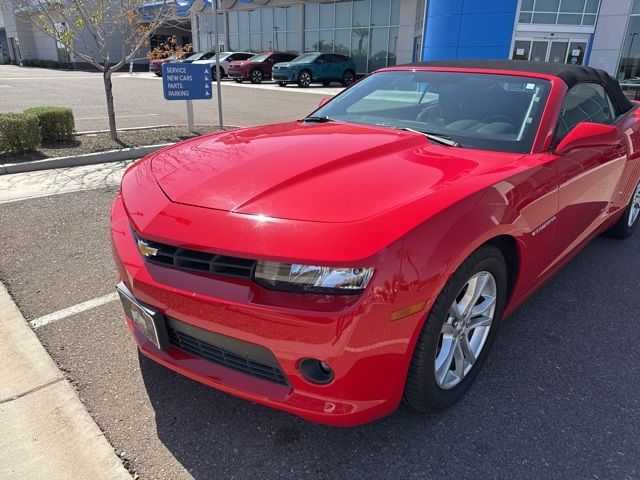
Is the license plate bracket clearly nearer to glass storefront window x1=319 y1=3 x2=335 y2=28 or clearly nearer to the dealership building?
the dealership building

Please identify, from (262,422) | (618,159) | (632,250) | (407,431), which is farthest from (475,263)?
(632,250)

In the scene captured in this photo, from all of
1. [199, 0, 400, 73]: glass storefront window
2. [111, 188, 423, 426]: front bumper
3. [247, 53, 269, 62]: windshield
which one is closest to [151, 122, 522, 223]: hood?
[111, 188, 423, 426]: front bumper

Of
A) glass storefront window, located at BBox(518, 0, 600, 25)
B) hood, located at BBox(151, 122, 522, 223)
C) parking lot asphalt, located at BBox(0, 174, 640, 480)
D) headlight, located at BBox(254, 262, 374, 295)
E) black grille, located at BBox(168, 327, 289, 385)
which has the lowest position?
parking lot asphalt, located at BBox(0, 174, 640, 480)

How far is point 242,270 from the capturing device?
1.84 m

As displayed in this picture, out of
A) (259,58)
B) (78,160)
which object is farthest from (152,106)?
(259,58)

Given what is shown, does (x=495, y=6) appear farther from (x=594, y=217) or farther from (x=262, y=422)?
(x=262, y=422)

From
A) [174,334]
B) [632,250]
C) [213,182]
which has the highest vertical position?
[213,182]

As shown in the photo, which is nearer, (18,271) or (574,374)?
(574,374)

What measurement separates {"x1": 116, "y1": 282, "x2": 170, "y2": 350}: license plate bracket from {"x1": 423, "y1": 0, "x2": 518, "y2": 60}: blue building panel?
21251 millimetres

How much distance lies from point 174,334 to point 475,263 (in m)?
1.32

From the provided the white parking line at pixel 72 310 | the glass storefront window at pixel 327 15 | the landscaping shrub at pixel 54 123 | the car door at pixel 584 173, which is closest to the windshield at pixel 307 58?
the glass storefront window at pixel 327 15

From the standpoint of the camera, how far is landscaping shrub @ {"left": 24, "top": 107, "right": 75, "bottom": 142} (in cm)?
763

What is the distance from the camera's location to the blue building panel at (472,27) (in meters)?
20.3

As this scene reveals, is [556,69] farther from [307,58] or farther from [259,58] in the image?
[259,58]
